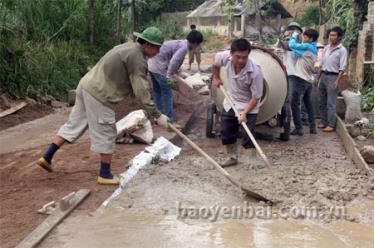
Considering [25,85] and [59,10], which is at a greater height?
[59,10]

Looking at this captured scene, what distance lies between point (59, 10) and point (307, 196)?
31.7 ft

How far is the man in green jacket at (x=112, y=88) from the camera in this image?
514 cm

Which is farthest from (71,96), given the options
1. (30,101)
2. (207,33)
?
(207,33)

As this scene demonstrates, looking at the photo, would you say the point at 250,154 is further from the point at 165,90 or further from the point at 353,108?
the point at 353,108

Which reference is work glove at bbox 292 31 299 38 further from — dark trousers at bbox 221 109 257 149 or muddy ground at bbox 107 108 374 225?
dark trousers at bbox 221 109 257 149

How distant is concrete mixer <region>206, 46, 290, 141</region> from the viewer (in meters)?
7.39

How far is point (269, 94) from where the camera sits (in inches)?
290

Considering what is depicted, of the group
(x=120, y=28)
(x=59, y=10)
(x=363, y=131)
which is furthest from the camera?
(x=120, y=28)

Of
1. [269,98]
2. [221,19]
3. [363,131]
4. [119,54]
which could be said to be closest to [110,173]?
[119,54]

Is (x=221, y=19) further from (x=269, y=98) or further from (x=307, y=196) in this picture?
(x=307, y=196)

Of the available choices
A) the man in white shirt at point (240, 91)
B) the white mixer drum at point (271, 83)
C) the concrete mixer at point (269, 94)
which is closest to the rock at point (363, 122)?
the concrete mixer at point (269, 94)

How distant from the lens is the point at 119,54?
5211 mm

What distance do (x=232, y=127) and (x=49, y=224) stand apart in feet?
9.10

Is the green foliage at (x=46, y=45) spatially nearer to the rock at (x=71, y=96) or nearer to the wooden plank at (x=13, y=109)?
the wooden plank at (x=13, y=109)
